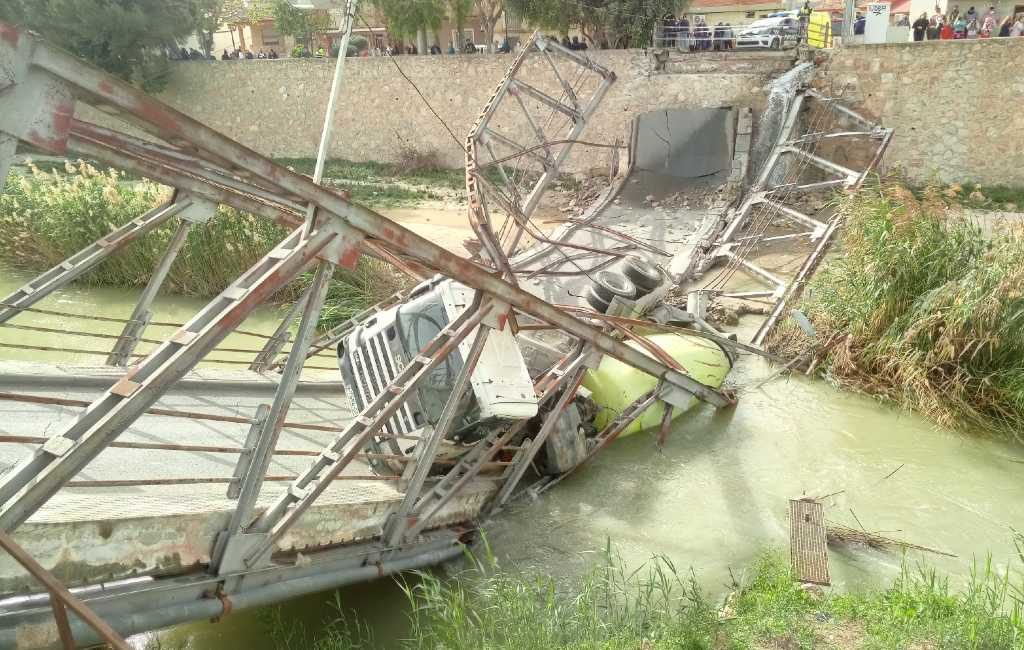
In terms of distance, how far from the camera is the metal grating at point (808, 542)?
20.6ft

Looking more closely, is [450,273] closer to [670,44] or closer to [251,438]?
[251,438]

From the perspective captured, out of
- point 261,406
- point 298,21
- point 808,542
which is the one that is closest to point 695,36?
point 808,542

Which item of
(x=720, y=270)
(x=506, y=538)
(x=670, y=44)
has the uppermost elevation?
(x=670, y=44)

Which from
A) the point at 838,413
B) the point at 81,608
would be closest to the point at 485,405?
the point at 81,608

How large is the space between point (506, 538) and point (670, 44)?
1726cm

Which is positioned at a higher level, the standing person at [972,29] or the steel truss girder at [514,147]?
the standing person at [972,29]

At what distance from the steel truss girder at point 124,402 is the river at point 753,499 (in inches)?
121

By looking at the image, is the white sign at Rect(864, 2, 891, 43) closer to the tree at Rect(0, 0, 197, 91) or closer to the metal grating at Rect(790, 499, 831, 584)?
the metal grating at Rect(790, 499, 831, 584)

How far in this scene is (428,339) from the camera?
704 cm

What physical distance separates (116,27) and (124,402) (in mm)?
25821

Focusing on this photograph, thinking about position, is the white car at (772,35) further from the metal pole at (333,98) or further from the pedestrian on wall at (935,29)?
the metal pole at (333,98)

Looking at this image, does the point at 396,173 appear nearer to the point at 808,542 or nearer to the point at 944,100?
the point at 944,100

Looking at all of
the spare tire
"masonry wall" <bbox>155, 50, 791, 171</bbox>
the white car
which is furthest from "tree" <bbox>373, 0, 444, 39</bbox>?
the spare tire

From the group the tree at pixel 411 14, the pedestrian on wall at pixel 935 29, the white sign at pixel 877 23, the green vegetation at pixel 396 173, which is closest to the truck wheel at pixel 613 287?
the green vegetation at pixel 396 173
